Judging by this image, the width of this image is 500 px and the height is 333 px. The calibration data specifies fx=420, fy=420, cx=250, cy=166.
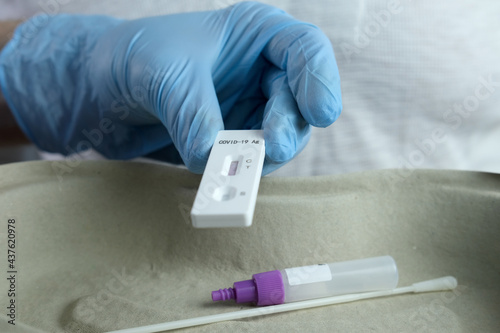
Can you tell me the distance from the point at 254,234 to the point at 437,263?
246mm

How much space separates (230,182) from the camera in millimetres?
420

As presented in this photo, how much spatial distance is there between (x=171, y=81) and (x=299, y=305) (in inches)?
13.6

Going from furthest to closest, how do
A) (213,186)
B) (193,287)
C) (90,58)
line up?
(90,58) → (193,287) → (213,186)

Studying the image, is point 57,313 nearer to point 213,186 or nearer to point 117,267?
point 117,267

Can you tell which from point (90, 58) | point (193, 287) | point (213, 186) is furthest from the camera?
point (90, 58)

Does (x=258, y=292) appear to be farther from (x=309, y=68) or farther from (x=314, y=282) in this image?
(x=309, y=68)

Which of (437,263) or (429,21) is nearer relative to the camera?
(437,263)

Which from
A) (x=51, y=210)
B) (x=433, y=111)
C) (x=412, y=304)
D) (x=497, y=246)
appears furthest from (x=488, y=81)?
(x=51, y=210)

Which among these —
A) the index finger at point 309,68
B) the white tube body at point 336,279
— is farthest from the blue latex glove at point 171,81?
the white tube body at point 336,279

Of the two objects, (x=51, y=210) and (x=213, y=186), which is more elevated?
(x=213, y=186)

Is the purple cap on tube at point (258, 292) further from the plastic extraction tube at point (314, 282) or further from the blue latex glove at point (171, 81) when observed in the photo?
the blue latex glove at point (171, 81)

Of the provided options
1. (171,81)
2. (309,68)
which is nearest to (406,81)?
(309,68)

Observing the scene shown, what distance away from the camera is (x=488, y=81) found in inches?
33.5

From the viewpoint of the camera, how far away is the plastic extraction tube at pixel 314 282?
0.48 metres
